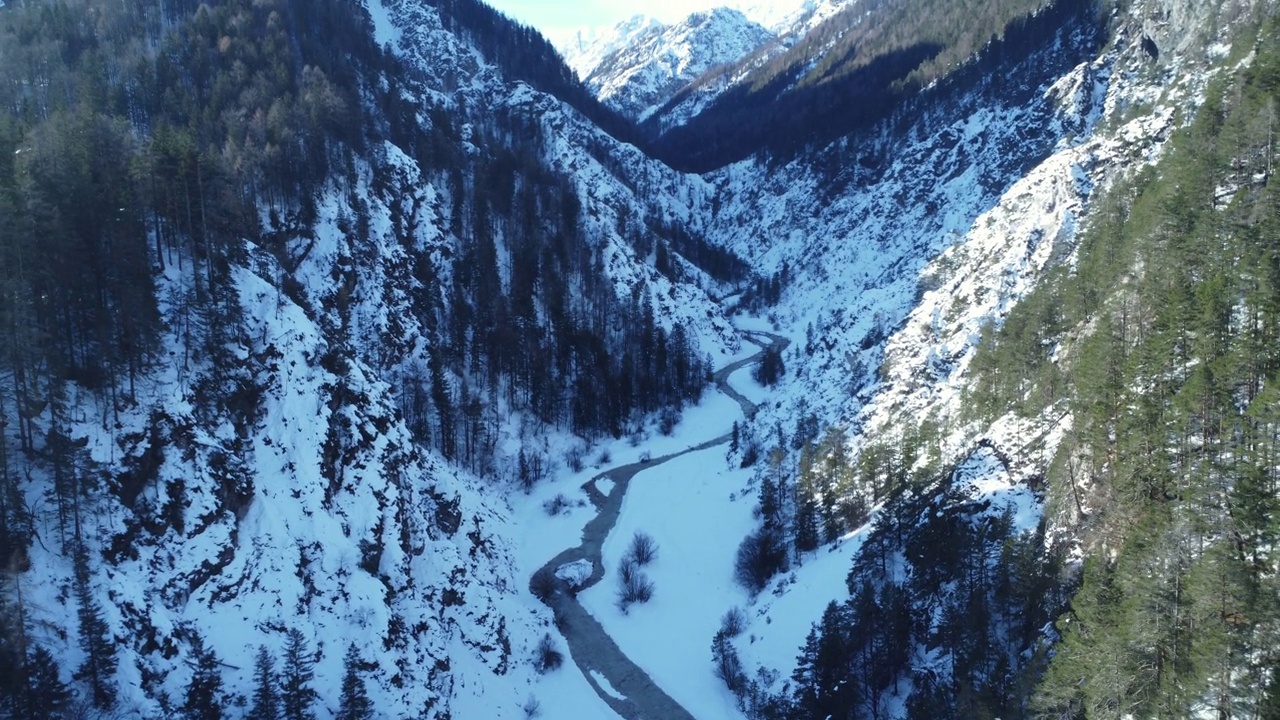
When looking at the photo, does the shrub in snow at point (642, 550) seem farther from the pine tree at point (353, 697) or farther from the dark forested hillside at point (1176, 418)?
the dark forested hillside at point (1176, 418)

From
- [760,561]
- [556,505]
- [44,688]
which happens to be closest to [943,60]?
[556,505]

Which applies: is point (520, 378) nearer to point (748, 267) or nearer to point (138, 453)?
point (138, 453)

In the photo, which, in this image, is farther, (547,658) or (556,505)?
(556,505)

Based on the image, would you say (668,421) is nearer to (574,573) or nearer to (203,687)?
(574,573)

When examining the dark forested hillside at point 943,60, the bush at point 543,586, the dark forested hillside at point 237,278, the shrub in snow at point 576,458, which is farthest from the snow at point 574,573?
the dark forested hillside at point 943,60

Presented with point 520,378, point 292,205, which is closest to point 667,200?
point 520,378
